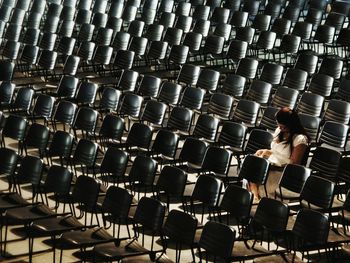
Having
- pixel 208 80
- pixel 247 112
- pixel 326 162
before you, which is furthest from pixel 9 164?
pixel 326 162

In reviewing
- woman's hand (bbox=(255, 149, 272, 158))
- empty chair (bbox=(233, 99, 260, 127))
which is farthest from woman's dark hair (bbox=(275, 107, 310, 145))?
empty chair (bbox=(233, 99, 260, 127))

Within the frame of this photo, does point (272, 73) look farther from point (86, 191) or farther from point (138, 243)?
point (138, 243)

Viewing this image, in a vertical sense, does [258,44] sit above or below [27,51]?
above

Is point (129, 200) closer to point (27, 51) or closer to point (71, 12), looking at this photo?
point (27, 51)

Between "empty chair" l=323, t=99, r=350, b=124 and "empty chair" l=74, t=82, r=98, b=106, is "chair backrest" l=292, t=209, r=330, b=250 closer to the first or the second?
"empty chair" l=323, t=99, r=350, b=124

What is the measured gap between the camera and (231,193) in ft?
24.4

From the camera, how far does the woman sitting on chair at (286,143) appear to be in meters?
8.05

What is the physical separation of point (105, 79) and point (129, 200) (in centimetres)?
446

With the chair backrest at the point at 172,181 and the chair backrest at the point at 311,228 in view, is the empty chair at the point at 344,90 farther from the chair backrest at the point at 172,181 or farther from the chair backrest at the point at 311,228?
the chair backrest at the point at 311,228

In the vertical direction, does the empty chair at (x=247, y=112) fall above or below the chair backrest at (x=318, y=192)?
above

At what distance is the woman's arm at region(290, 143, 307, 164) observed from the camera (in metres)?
8.05

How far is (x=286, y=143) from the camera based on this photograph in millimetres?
8180

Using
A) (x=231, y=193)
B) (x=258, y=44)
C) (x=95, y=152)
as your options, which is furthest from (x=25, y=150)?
(x=258, y=44)

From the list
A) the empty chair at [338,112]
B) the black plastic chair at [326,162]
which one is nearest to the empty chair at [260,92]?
the empty chair at [338,112]
